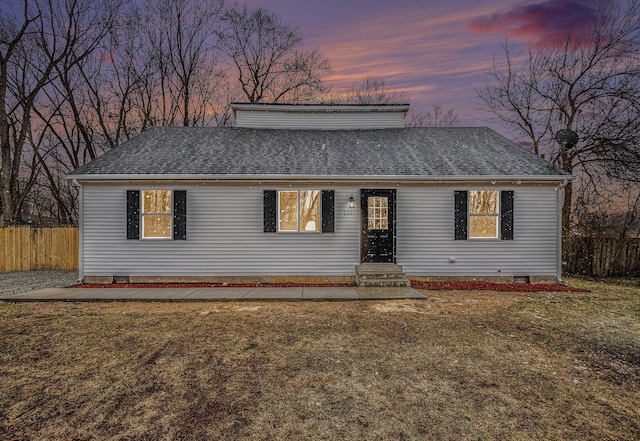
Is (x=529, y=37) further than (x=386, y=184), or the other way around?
(x=529, y=37)

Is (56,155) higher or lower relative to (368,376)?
higher

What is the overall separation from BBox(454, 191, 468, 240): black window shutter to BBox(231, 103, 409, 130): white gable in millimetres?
5028

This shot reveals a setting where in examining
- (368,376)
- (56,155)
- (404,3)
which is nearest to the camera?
(368,376)

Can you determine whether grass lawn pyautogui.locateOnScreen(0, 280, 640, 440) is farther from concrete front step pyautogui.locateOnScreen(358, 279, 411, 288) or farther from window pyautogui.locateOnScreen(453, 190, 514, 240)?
window pyautogui.locateOnScreen(453, 190, 514, 240)

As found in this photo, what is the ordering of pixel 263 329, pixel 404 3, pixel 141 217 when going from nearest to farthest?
pixel 263 329, pixel 141 217, pixel 404 3

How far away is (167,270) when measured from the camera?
33.3 feet

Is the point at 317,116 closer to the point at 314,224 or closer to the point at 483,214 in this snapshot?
the point at 314,224

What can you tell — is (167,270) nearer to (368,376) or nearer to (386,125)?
(368,376)

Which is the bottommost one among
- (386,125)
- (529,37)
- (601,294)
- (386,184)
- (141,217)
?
(601,294)

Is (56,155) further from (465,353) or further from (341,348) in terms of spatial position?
(465,353)

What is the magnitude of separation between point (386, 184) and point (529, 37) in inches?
497

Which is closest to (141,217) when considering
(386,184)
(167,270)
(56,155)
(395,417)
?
(167,270)

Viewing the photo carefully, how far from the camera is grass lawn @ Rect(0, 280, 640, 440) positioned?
3.20 metres

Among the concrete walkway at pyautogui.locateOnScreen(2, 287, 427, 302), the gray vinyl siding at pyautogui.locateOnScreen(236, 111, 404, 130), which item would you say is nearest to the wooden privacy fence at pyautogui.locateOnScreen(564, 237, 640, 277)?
the concrete walkway at pyautogui.locateOnScreen(2, 287, 427, 302)
